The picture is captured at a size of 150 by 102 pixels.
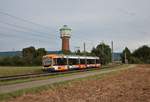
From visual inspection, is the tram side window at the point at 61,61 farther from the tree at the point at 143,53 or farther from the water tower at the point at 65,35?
the tree at the point at 143,53

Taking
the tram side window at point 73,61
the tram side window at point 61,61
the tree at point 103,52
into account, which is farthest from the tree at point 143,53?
the tram side window at point 61,61

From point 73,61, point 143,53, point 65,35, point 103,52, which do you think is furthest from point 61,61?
point 143,53

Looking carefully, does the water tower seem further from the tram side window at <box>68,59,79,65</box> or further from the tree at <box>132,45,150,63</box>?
the tram side window at <box>68,59,79,65</box>

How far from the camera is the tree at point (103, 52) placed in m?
92.5

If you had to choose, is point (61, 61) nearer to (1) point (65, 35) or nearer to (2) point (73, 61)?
(2) point (73, 61)

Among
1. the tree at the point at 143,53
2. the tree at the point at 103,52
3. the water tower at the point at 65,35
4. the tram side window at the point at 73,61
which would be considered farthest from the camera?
the tree at the point at 143,53

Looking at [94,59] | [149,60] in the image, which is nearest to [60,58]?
[94,59]

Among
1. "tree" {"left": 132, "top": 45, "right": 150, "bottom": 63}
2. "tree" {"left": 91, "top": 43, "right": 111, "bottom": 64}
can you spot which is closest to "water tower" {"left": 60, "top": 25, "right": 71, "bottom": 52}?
"tree" {"left": 91, "top": 43, "right": 111, "bottom": 64}

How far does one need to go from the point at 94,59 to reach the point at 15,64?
141 feet

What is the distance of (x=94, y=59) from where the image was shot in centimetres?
6253

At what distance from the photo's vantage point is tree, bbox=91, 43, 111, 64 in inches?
3642

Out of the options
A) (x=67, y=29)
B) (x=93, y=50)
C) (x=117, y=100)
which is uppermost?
(x=67, y=29)

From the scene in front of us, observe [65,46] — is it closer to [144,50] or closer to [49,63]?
[144,50]

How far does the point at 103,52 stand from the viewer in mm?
94125
